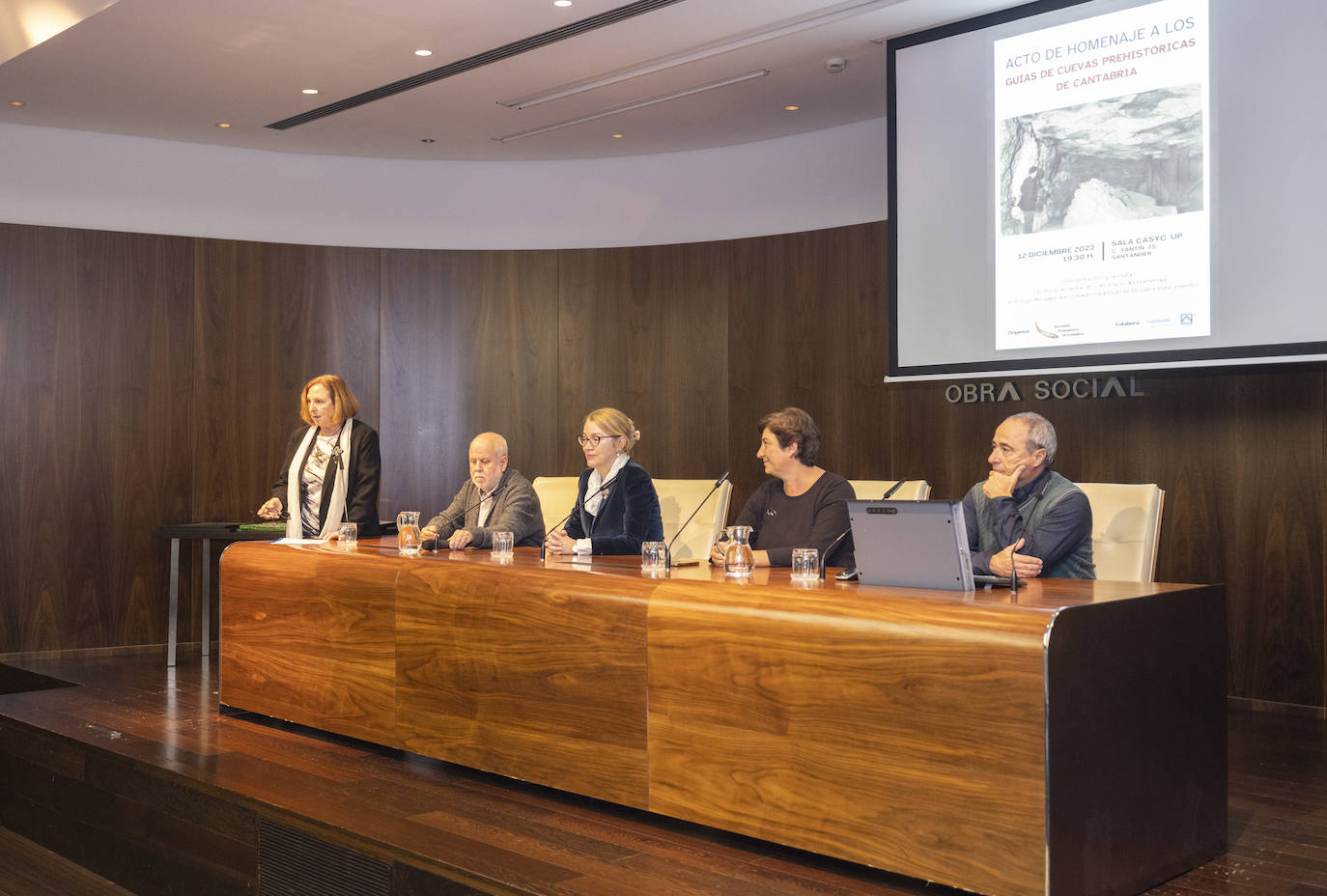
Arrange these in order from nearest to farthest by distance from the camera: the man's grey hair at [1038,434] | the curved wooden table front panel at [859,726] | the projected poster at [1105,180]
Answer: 1. the curved wooden table front panel at [859,726]
2. the man's grey hair at [1038,434]
3. the projected poster at [1105,180]

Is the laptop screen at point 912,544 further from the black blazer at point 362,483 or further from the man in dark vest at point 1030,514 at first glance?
the black blazer at point 362,483

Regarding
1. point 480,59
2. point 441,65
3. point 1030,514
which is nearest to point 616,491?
point 1030,514

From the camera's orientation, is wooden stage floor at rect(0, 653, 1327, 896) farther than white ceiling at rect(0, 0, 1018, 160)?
No

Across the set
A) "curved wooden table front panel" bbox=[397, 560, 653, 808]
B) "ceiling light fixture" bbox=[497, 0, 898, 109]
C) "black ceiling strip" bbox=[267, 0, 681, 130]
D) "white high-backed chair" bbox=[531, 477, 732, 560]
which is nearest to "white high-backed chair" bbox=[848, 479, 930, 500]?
"white high-backed chair" bbox=[531, 477, 732, 560]

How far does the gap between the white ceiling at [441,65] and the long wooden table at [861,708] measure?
7.75ft

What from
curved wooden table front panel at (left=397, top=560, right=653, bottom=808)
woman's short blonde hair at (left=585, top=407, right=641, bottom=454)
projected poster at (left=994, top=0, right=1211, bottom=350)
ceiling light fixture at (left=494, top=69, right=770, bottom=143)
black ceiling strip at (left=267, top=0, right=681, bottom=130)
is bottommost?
curved wooden table front panel at (left=397, top=560, right=653, bottom=808)

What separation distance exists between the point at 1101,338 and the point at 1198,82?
94cm

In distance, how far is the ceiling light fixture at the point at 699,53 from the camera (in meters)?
4.51

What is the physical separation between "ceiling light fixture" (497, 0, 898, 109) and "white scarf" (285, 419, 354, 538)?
1870 millimetres

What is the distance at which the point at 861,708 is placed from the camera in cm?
249

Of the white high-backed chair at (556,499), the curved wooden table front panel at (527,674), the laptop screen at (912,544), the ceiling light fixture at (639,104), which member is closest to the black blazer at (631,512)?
the white high-backed chair at (556,499)

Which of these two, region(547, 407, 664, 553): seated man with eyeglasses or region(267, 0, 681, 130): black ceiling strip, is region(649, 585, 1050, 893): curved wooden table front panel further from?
region(267, 0, 681, 130): black ceiling strip

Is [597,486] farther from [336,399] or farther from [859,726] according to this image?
[859,726]

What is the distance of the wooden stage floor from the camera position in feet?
8.44
